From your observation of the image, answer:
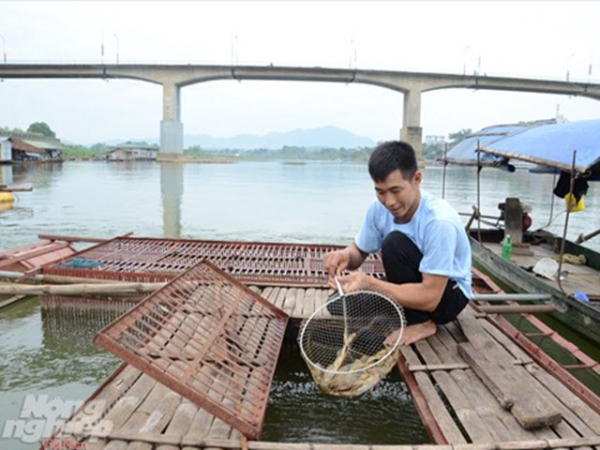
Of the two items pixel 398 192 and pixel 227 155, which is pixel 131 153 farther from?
pixel 398 192

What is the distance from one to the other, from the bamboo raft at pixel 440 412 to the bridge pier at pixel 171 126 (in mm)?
48425

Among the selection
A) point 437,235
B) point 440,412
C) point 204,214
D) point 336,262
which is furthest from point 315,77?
point 440,412

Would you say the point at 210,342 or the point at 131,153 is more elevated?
the point at 131,153

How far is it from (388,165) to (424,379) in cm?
143

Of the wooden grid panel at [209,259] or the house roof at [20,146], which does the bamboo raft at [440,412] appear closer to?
the wooden grid panel at [209,259]

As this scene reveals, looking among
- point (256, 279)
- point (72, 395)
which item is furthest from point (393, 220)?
point (72, 395)

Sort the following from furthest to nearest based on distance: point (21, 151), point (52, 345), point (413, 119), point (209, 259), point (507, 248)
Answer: point (21, 151), point (413, 119), point (507, 248), point (209, 259), point (52, 345)

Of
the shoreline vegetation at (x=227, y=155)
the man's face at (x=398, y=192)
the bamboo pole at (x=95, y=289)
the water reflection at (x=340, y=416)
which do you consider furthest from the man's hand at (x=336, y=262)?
the shoreline vegetation at (x=227, y=155)

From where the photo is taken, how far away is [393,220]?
10.9 feet

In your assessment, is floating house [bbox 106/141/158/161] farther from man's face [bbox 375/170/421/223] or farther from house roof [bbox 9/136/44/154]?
man's face [bbox 375/170/421/223]

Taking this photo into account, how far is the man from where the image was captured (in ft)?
9.11

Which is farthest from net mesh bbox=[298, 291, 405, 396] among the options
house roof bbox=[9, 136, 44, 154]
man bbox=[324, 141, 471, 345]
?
house roof bbox=[9, 136, 44, 154]

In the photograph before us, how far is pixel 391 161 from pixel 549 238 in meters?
6.93

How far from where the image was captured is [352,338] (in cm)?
320
